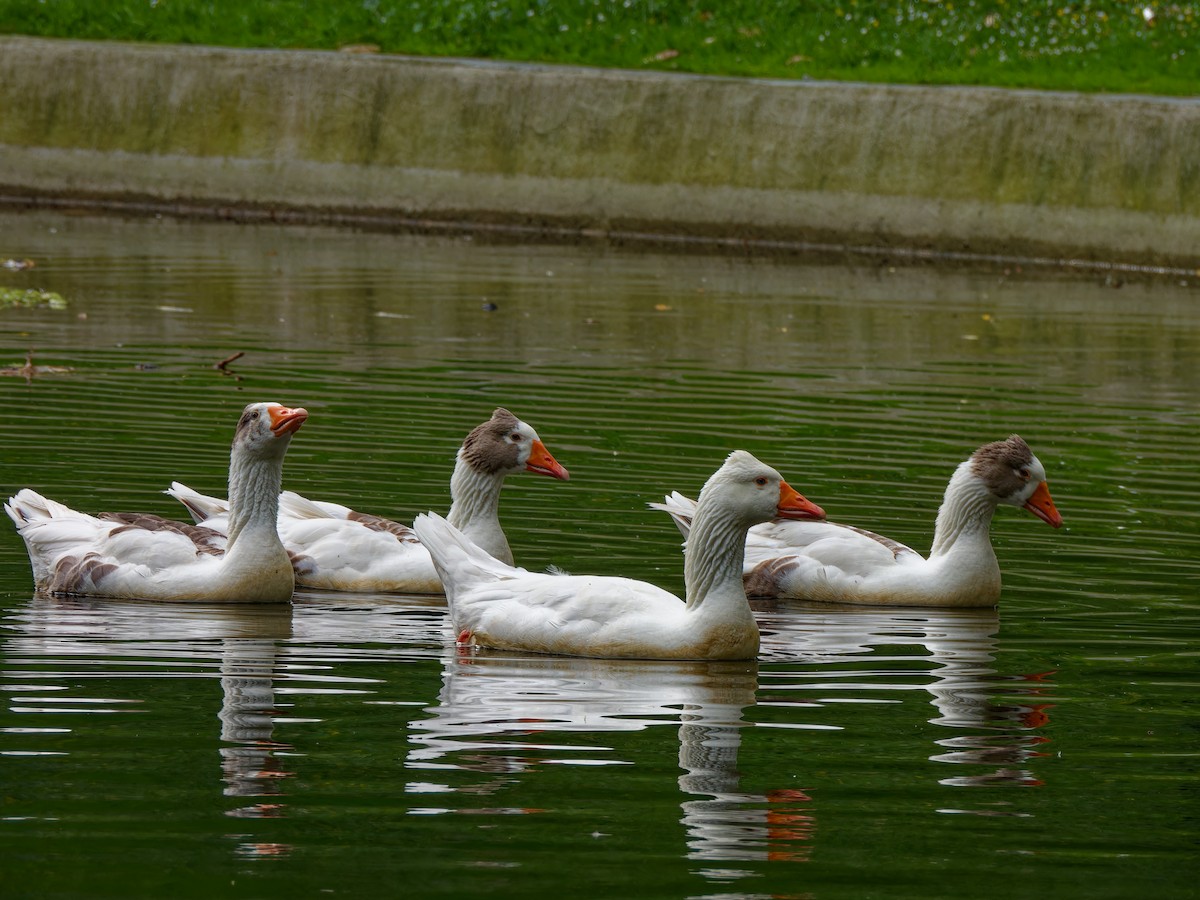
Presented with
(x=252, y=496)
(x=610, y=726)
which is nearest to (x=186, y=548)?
(x=252, y=496)

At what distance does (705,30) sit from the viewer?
3209cm

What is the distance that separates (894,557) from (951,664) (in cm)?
182

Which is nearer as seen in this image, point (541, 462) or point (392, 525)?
point (392, 525)

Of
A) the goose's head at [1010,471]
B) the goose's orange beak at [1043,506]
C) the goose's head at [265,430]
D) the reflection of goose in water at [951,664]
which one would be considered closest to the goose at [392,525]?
the goose's head at [265,430]

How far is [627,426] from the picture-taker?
1505cm

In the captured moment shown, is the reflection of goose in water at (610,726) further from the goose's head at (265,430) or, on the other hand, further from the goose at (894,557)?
the goose at (894,557)

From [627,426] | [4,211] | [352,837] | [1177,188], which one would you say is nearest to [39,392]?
[627,426]

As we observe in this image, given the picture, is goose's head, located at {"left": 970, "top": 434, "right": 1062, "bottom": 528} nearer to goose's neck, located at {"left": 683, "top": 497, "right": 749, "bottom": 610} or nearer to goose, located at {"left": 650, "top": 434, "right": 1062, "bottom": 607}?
goose, located at {"left": 650, "top": 434, "right": 1062, "bottom": 607}

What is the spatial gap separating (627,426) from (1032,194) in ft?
46.7

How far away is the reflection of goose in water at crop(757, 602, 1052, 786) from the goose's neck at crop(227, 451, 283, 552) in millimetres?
2357

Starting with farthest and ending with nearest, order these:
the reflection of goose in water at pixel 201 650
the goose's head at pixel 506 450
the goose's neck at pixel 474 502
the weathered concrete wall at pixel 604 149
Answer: the weathered concrete wall at pixel 604 149 < the goose's head at pixel 506 450 < the goose's neck at pixel 474 502 < the reflection of goose in water at pixel 201 650

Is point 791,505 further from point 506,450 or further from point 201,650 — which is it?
point 201,650

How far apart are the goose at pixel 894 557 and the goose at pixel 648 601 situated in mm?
1519

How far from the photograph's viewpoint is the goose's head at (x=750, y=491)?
368 inches
